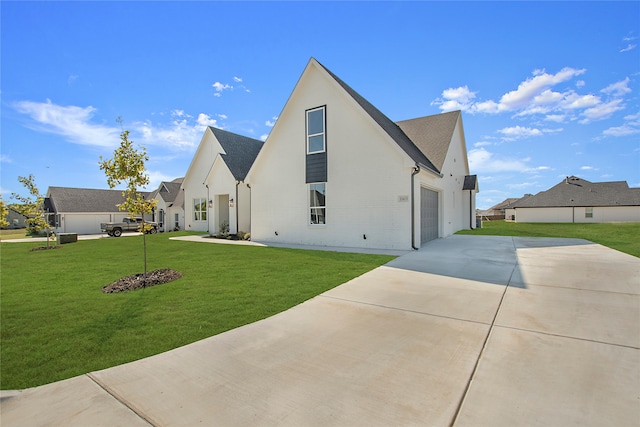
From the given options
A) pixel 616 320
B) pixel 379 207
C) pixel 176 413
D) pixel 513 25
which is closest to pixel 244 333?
pixel 176 413

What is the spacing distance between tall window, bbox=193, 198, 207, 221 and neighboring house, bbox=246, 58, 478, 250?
9.16m

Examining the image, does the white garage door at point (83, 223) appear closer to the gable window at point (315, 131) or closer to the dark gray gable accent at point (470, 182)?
the gable window at point (315, 131)

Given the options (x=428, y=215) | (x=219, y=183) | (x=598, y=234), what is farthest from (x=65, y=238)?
(x=598, y=234)

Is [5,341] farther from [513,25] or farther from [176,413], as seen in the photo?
[513,25]

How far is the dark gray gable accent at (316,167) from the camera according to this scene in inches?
518

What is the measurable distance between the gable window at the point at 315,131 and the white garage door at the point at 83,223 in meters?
35.1

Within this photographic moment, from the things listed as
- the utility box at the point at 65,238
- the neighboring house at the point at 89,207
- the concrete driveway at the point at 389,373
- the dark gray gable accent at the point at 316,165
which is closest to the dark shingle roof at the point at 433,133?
the dark gray gable accent at the point at 316,165

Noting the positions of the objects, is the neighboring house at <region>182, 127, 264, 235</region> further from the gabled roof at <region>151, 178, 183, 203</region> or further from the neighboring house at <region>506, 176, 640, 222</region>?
the neighboring house at <region>506, 176, 640, 222</region>

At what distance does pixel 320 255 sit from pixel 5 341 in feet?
25.7

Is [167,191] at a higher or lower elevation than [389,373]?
higher

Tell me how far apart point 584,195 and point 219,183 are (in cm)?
4656

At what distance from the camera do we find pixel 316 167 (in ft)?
44.0

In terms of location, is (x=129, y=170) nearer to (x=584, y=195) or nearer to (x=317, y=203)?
(x=317, y=203)

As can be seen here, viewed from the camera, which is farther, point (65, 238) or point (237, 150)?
point (237, 150)
